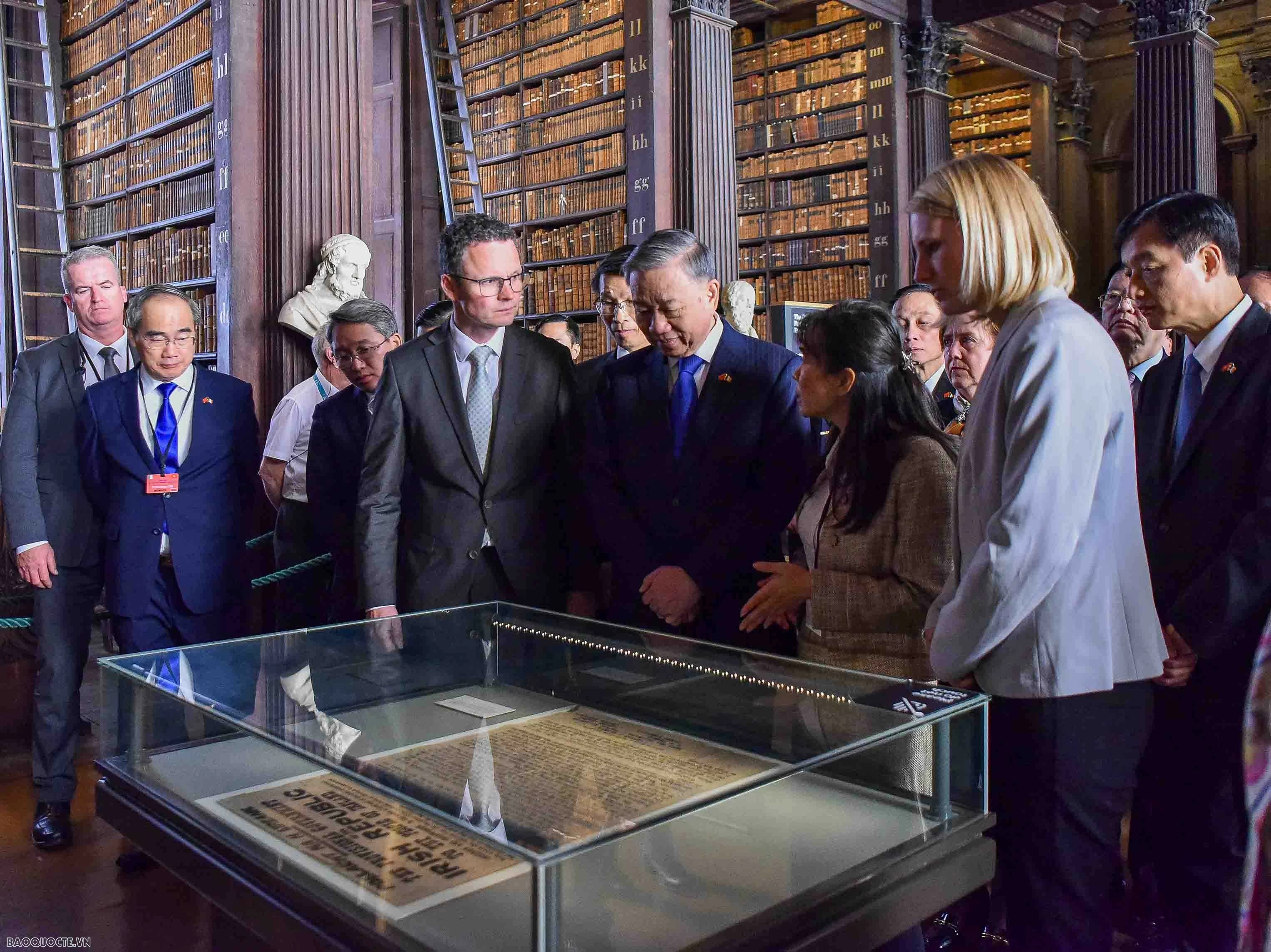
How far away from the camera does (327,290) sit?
4133mm

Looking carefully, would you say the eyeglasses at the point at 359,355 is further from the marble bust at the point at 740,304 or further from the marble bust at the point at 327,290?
the marble bust at the point at 740,304

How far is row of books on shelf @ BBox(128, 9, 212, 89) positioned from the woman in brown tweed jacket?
4.71 m

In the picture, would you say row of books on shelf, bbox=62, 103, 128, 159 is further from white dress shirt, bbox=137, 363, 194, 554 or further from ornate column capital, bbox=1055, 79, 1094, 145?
ornate column capital, bbox=1055, 79, 1094, 145

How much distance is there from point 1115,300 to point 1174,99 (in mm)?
5438

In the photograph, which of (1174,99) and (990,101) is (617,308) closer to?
(1174,99)

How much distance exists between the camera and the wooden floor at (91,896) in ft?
7.80

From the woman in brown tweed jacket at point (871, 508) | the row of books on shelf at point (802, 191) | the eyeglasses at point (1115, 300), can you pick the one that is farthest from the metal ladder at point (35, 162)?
the woman in brown tweed jacket at point (871, 508)

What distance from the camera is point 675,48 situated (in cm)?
662

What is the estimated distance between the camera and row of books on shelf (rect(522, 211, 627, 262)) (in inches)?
273

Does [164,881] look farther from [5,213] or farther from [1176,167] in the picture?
[1176,167]

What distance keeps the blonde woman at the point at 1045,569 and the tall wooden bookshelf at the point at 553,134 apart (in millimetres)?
5545

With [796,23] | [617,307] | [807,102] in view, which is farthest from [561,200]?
[617,307]

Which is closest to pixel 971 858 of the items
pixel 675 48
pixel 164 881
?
pixel 164 881

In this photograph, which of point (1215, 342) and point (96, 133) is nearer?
point (1215, 342)
